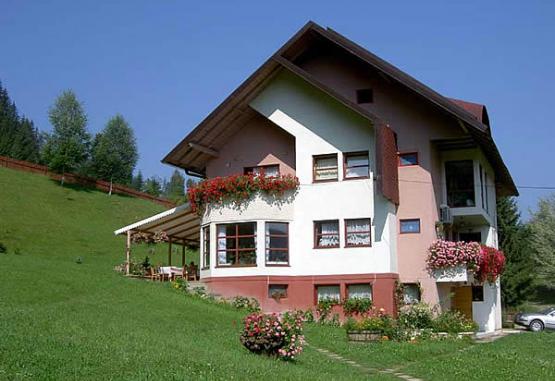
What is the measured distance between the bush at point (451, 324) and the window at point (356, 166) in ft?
20.2

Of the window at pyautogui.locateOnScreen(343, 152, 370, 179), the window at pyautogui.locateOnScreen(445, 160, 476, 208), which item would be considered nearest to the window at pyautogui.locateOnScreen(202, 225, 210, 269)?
the window at pyautogui.locateOnScreen(343, 152, 370, 179)

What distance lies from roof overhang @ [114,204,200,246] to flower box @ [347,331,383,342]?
11.0 metres

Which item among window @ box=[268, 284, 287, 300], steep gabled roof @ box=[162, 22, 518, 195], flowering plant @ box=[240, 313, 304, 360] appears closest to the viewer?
flowering plant @ box=[240, 313, 304, 360]

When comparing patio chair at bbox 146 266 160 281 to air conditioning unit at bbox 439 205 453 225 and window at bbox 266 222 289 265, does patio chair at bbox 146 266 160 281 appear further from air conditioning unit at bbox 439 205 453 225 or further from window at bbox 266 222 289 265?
air conditioning unit at bbox 439 205 453 225

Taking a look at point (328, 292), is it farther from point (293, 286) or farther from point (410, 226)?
point (410, 226)

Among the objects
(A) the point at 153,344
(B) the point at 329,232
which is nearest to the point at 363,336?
(B) the point at 329,232

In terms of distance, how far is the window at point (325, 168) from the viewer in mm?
28734

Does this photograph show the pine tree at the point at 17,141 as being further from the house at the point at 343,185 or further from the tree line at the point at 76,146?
the house at the point at 343,185

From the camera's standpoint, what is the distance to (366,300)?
27.2m

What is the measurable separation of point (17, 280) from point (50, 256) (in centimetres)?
2136

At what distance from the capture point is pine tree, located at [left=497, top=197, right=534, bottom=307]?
145ft

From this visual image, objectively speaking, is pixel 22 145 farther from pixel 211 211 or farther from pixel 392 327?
pixel 392 327

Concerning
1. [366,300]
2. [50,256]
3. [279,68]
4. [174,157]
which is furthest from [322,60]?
[50,256]

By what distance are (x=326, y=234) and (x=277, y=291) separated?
296 cm
